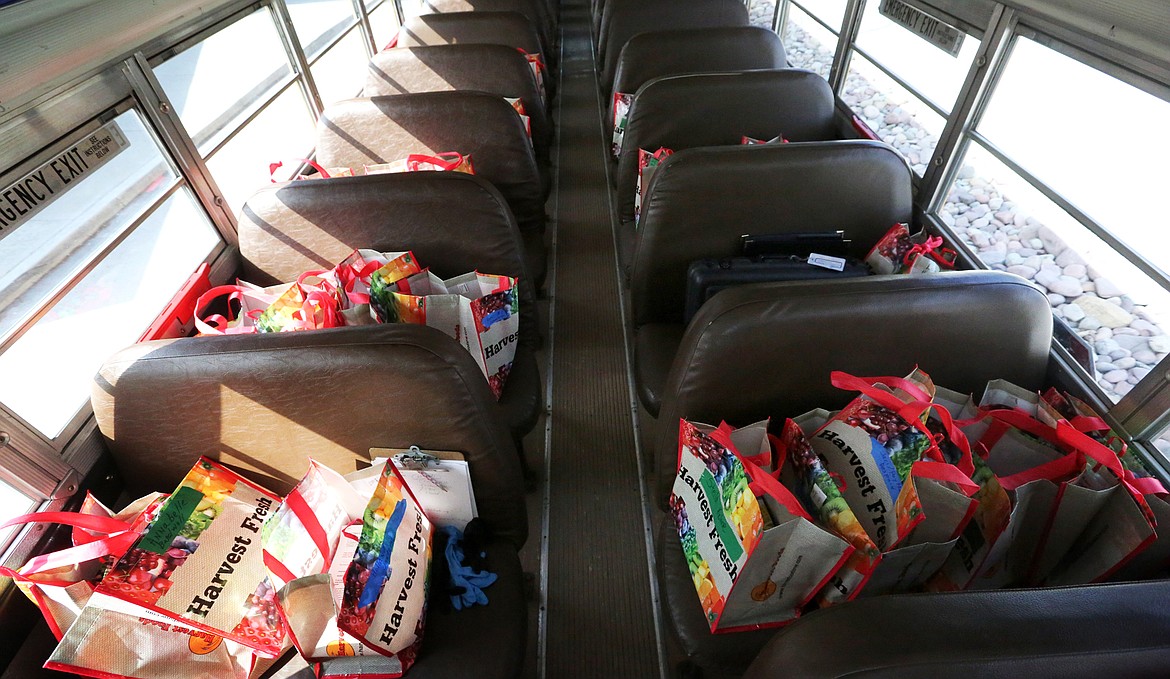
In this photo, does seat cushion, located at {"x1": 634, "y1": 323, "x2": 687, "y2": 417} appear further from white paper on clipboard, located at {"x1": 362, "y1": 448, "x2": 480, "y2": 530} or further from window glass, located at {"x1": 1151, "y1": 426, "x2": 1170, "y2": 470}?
window glass, located at {"x1": 1151, "y1": 426, "x2": 1170, "y2": 470}

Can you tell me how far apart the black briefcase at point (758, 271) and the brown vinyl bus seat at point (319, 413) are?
820mm

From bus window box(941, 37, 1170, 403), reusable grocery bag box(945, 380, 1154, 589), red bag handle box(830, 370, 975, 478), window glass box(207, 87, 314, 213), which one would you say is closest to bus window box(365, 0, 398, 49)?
window glass box(207, 87, 314, 213)

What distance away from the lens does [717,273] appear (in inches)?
67.6

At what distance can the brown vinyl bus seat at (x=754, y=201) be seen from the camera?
5.59 ft

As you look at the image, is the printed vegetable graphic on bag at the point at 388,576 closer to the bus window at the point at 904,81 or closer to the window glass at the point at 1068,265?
the window glass at the point at 1068,265

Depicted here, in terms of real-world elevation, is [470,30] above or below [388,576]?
above

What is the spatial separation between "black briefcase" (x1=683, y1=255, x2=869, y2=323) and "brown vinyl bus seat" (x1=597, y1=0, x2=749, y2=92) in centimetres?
226

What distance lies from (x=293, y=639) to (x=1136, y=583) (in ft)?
4.25

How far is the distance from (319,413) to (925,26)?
2.49 metres

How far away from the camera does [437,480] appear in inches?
Result: 48.2

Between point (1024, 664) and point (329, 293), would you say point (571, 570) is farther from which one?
point (1024, 664)

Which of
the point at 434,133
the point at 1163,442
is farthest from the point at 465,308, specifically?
the point at 1163,442

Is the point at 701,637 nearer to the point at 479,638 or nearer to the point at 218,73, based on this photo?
the point at 479,638

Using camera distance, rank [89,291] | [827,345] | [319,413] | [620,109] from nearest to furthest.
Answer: [319,413], [827,345], [620,109], [89,291]
